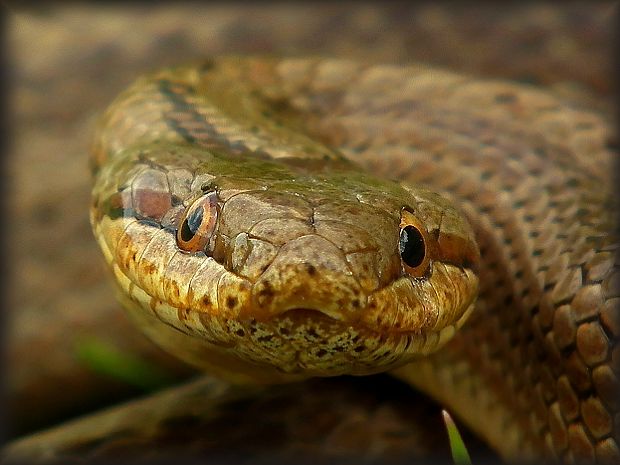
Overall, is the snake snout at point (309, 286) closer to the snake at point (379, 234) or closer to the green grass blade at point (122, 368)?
the snake at point (379, 234)

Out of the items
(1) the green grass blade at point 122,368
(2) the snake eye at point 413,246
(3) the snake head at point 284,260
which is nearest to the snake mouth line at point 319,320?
(3) the snake head at point 284,260

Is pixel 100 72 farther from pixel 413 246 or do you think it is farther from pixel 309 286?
pixel 309 286

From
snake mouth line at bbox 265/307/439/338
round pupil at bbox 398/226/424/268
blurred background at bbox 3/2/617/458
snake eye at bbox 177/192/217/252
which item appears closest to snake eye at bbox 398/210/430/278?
round pupil at bbox 398/226/424/268

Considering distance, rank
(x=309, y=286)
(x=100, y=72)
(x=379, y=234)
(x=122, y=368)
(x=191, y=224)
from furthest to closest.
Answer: (x=100, y=72), (x=122, y=368), (x=191, y=224), (x=379, y=234), (x=309, y=286)

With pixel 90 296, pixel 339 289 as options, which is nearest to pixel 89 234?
pixel 90 296

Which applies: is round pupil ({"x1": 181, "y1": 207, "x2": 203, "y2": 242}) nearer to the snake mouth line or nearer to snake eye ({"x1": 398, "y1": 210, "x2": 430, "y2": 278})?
the snake mouth line

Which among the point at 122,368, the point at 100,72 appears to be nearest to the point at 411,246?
the point at 122,368

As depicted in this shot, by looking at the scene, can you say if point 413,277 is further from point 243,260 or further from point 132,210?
point 132,210
